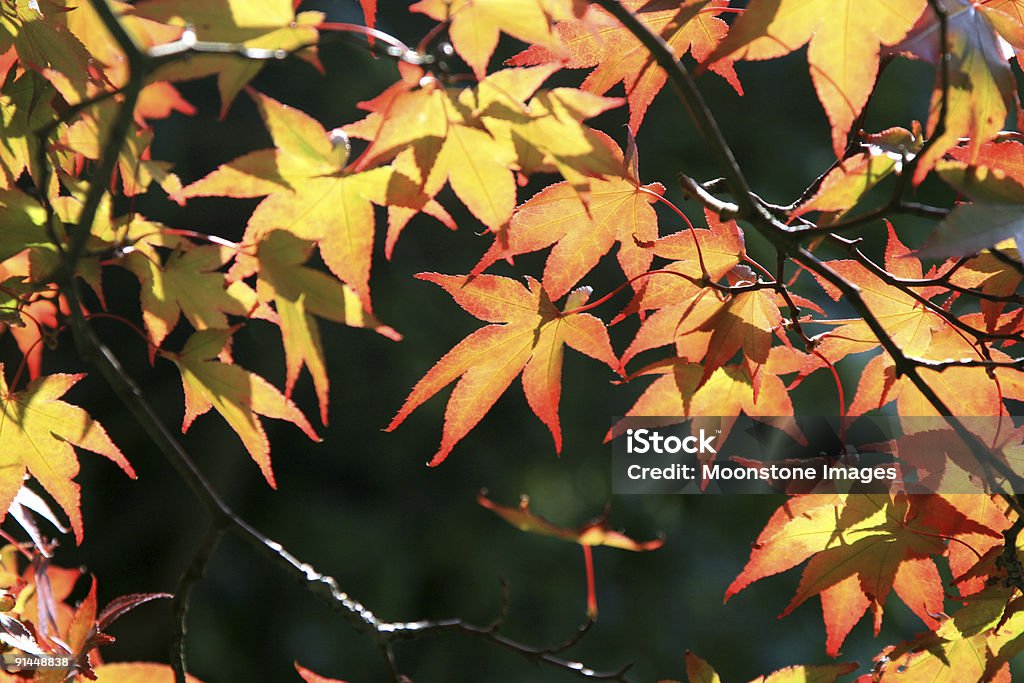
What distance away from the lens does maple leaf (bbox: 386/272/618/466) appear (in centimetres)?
65

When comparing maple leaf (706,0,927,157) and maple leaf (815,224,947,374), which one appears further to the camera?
maple leaf (815,224,947,374)

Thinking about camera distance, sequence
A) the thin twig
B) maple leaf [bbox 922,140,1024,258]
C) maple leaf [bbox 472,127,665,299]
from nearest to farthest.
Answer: maple leaf [bbox 922,140,1024,258] < the thin twig < maple leaf [bbox 472,127,665,299]

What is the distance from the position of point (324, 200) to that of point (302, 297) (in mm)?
58

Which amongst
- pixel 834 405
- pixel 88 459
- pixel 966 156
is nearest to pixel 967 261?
pixel 966 156

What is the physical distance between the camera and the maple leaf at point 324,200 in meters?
0.48

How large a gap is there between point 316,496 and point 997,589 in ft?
6.63

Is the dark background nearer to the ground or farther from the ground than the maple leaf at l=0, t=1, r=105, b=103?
nearer to the ground

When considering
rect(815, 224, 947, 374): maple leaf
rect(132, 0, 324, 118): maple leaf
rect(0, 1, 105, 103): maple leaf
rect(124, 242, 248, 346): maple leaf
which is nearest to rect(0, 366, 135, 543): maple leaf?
rect(124, 242, 248, 346): maple leaf

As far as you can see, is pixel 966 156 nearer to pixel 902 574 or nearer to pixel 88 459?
pixel 902 574

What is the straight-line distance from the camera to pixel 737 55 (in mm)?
497

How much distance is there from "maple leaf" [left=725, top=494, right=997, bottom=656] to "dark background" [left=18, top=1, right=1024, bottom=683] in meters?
1.69

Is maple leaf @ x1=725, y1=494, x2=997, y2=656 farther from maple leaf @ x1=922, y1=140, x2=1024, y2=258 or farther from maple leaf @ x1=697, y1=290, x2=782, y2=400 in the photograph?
maple leaf @ x1=922, y1=140, x2=1024, y2=258

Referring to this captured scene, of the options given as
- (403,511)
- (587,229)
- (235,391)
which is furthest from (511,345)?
(403,511)

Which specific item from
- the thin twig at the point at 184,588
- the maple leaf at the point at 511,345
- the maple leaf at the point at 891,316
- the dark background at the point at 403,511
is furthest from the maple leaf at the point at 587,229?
the dark background at the point at 403,511
